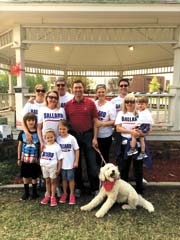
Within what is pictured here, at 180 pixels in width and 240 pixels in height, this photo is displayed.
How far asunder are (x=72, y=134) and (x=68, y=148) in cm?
28

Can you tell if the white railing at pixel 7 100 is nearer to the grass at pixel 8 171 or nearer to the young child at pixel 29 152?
the grass at pixel 8 171

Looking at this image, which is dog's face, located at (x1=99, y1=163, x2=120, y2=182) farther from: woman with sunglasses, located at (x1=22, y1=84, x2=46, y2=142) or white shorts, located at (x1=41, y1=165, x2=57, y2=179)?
woman with sunglasses, located at (x1=22, y1=84, x2=46, y2=142)

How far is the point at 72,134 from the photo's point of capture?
13.7 feet

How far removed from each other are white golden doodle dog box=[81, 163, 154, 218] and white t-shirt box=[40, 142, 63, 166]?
68cm

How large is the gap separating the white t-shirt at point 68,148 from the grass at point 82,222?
63cm

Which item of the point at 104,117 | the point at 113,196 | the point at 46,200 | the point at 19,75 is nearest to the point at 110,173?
the point at 113,196

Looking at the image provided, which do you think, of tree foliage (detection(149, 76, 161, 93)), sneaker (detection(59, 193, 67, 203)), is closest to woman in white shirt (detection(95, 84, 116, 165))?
sneaker (detection(59, 193, 67, 203))

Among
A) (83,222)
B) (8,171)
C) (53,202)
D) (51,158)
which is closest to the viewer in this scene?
(83,222)

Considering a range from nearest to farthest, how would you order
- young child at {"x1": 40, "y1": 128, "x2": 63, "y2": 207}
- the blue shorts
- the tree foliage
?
young child at {"x1": 40, "y1": 128, "x2": 63, "y2": 207} → the blue shorts → the tree foliage

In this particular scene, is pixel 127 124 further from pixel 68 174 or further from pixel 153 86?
pixel 153 86

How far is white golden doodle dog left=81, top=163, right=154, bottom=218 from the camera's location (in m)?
3.73

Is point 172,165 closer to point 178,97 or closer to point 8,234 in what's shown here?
point 178,97

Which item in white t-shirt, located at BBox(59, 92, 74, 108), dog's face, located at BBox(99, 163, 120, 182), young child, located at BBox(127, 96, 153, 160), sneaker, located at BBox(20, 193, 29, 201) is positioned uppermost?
white t-shirt, located at BBox(59, 92, 74, 108)

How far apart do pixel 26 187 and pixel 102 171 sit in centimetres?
133
